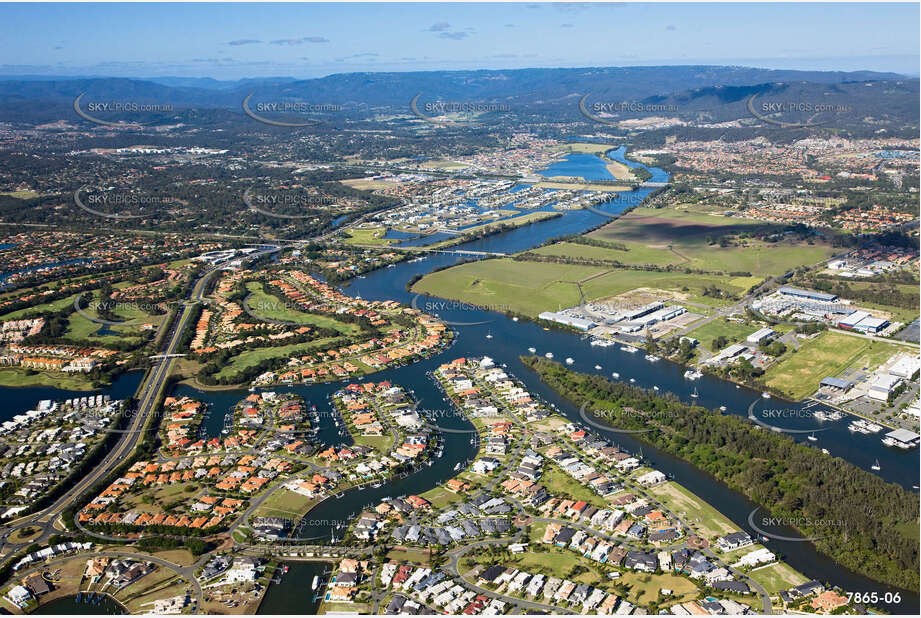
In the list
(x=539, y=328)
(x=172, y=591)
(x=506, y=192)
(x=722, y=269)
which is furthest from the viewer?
(x=506, y=192)

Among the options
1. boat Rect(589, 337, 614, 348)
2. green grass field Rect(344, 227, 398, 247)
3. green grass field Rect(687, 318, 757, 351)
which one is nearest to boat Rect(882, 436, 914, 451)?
green grass field Rect(687, 318, 757, 351)

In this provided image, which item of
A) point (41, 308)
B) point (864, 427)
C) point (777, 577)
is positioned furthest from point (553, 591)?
point (41, 308)

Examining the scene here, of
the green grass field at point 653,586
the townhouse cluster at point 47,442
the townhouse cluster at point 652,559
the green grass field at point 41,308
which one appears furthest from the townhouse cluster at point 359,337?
the green grass field at point 653,586

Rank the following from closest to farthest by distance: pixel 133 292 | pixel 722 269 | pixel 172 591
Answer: pixel 172 591, pixel 133 292, pixel 722 269

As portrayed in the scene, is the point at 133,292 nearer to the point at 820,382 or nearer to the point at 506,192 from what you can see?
the point at 820,382

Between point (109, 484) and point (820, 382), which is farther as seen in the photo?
point (820, 382)

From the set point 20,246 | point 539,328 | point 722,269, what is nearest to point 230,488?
point 539,328

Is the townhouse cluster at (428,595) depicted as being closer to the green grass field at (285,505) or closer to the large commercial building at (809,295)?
the green grass field at (285,505)

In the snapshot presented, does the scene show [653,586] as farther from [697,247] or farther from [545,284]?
[697,247]
